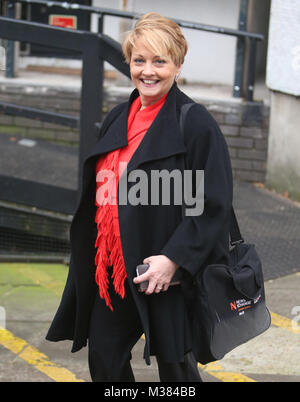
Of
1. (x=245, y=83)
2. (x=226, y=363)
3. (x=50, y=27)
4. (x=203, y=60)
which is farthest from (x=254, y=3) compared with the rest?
(x=226, y=363)

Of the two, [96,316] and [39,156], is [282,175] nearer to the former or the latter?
[39,156]

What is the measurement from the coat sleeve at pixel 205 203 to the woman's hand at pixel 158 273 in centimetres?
3

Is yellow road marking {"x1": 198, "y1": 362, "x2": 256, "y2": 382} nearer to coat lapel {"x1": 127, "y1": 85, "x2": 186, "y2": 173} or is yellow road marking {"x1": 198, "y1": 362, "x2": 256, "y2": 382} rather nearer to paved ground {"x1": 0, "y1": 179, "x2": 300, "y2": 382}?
paved ground {"x1": 0, "y1": 179, "x2": 300, "y2": 382}

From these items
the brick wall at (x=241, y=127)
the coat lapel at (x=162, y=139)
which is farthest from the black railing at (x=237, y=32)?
the coat lapel at (x=162, y=139)

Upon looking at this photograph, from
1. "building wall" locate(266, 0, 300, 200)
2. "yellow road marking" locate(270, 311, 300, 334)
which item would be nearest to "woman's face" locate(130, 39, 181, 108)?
"yellow road marking" locate(270, 311, 300, 334)

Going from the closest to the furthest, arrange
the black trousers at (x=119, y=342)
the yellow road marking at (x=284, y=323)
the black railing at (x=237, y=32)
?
the black trousers at (x=119, y=342), the yellow road marking at (x=284, y=323), the black railing at (x=237, y=32)

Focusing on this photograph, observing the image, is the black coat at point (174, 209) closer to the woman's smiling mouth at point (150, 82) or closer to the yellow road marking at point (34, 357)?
the woman's smiling mouth at point (150, 82)

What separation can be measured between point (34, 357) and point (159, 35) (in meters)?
2.32

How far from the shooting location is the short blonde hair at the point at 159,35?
3.01 metres

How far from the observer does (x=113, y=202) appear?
10.5 feet

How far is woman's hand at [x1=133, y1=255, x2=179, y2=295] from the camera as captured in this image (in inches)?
119

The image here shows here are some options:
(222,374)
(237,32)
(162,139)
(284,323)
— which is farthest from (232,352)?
(237,32)

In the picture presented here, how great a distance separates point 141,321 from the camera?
3133mm
